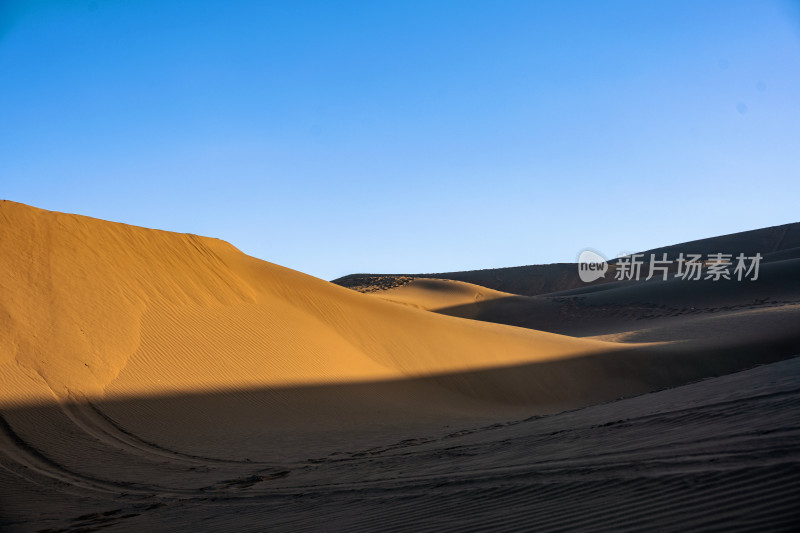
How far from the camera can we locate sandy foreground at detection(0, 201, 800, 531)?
425cm

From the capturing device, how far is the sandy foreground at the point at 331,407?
425cm

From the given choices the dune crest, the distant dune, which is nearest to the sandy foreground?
the dune crest

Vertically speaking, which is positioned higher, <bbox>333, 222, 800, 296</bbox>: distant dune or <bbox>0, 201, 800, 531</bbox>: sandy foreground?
<bbox>333, 222, 800, 296</bbox>: distant dune

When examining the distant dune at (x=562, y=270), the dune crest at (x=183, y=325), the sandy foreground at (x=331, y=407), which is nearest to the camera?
the sandy foreground at (x=331, y=407)

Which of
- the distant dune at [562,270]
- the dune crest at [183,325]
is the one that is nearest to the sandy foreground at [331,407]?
the dune crest at [183,325]

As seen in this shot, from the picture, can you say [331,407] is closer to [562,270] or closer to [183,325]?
[183,325]

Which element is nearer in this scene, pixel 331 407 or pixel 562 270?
pixel 331 407

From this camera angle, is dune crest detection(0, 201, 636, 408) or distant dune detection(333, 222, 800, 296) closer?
dune crest detection(0, 201, 636, 408)

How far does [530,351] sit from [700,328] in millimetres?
8779

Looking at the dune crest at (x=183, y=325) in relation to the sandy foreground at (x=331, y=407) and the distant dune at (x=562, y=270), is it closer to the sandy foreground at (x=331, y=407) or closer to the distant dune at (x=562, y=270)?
the sandy foreground at (x=331, y=407)

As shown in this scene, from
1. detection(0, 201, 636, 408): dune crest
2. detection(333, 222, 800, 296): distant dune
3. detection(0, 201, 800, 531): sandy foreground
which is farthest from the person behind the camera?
detection(333, 222, 800, 296): distant dune

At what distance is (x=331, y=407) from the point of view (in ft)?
43.5

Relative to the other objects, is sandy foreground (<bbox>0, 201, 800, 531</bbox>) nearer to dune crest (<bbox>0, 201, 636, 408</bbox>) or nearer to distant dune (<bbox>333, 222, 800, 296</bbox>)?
dune crest (<bbox>0, 201, 636, 408</bbox>)

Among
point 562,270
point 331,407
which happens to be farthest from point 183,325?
point 562,270
